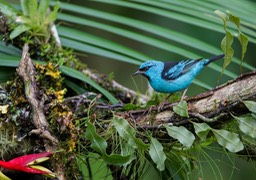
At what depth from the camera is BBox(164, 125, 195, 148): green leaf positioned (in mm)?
1918

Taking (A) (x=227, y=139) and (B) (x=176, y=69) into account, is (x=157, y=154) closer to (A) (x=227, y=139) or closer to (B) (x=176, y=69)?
(A) (x=227, y=139)

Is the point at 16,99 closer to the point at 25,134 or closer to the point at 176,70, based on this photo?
the point at 25,134

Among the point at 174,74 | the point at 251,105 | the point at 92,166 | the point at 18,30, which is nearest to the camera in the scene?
the point at 251,105

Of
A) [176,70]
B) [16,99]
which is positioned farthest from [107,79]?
[16,99]

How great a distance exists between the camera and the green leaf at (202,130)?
191cm

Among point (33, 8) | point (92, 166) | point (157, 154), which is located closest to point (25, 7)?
point (33, 8)

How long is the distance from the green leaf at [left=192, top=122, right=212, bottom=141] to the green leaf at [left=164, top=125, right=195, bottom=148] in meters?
0.03

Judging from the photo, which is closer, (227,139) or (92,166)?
(227,139)

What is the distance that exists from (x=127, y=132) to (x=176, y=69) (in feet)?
2.59

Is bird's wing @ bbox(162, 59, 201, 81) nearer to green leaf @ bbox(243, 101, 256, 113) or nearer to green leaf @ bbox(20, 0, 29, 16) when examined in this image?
green leaf @ bbox(20, 0, 29, 16)

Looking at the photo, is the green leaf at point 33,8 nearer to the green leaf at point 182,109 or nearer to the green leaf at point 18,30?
the green leaf at point 18,30

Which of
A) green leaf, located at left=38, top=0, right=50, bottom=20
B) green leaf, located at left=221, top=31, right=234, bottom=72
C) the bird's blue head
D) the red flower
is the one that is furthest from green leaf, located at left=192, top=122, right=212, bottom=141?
green leaf, located at left=38, top=0, right=50, bottom=20

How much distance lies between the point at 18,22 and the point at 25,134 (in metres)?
0.65

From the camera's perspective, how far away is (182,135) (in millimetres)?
1926
